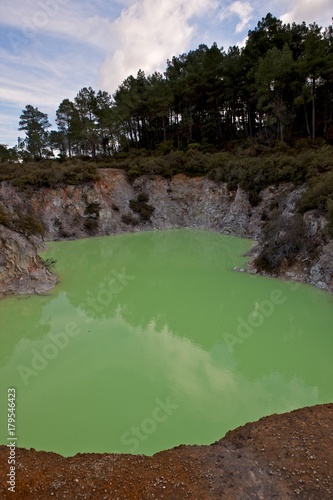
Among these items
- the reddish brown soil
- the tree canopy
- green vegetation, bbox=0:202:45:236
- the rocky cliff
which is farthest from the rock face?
the tree canopy

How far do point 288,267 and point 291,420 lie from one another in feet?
34.3

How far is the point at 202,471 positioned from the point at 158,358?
4.12m

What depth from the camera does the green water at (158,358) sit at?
6.86m

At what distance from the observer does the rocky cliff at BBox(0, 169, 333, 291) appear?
28.5 meters

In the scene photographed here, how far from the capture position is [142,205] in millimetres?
33406

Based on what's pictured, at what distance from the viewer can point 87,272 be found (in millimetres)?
18734

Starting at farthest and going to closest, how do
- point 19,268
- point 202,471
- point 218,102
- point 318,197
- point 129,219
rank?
point 218,102, point 129,219, point 318,197, point 19,268, point 202,471

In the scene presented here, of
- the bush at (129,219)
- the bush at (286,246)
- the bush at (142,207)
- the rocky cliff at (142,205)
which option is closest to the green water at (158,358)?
the bush at (286,246)

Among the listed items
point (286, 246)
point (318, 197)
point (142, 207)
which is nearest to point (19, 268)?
point (286, 246)

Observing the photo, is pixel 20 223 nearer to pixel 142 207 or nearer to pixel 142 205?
pixel 142 207

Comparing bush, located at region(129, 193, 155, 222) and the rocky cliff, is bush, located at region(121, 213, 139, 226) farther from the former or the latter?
bush, located at region(129, 193, 155, 222)

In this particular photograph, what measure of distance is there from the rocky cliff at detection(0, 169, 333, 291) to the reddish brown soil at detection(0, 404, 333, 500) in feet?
67.8

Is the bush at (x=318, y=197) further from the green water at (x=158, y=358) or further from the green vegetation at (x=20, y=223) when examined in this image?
the green vegetation at (x=20, y=223)

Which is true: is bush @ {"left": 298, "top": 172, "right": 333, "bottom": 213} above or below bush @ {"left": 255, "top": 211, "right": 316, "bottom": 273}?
above
